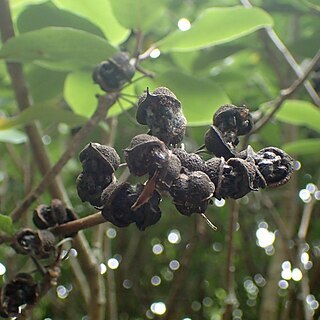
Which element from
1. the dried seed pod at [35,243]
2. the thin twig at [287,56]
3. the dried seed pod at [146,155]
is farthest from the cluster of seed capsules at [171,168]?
the thin twig at [287,56]

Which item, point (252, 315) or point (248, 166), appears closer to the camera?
point (248, 166)

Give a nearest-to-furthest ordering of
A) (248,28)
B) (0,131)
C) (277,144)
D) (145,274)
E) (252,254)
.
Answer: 1. (248,28)
2. (0,131)
3. (277,144)
4. (252,254)
5. (145,274)

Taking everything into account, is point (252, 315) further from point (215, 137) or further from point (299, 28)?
point (215, 137)

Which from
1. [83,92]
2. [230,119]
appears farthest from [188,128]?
[230,119]

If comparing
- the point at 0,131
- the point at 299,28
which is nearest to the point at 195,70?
the point at 299,28

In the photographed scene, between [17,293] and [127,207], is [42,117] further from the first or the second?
[127,207]

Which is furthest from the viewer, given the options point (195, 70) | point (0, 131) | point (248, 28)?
point (195, 70)

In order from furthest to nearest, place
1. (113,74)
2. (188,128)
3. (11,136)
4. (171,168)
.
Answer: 1. (188,128)
2. (11,136)
3. (113,74)
4. (171,168)

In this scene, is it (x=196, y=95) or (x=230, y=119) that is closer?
(x=230, y=119)
